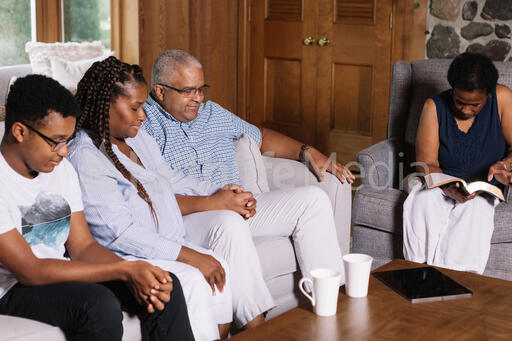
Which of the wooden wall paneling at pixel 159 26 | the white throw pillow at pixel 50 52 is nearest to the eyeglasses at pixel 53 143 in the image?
the white throw pillow at pixel 50 52

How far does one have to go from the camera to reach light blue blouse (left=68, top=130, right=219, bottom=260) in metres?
2.01

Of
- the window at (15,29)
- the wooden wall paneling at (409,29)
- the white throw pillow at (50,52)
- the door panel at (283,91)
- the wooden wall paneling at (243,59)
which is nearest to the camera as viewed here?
the wooden wall paneling at (409,29)

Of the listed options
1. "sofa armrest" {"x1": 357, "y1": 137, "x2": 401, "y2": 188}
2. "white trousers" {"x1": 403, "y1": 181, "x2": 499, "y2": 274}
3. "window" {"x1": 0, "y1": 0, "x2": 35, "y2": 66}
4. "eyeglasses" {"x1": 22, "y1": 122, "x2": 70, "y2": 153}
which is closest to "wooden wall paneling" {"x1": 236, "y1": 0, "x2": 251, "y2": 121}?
"window" {"x1": 0, "y1": 0, "x2": 35, "y2": 66}

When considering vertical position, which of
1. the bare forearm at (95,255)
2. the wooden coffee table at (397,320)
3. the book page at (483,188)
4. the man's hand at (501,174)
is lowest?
the wooden coffee table at (397,320)

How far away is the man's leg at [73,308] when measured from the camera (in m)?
1.69

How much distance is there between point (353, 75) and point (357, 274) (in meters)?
3.18

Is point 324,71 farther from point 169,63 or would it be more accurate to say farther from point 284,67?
point 169,63

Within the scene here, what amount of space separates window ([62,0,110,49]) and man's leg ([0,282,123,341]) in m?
3.91

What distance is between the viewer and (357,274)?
6.14 ft

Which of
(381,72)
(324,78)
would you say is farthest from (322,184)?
(324,78)

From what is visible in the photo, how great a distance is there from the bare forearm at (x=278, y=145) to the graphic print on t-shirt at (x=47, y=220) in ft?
3.96

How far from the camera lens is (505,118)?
2977 mm

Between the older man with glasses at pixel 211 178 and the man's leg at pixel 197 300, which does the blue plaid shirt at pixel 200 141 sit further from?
the man's leg at pixel 197 300

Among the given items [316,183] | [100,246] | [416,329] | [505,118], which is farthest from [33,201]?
[505,118]
